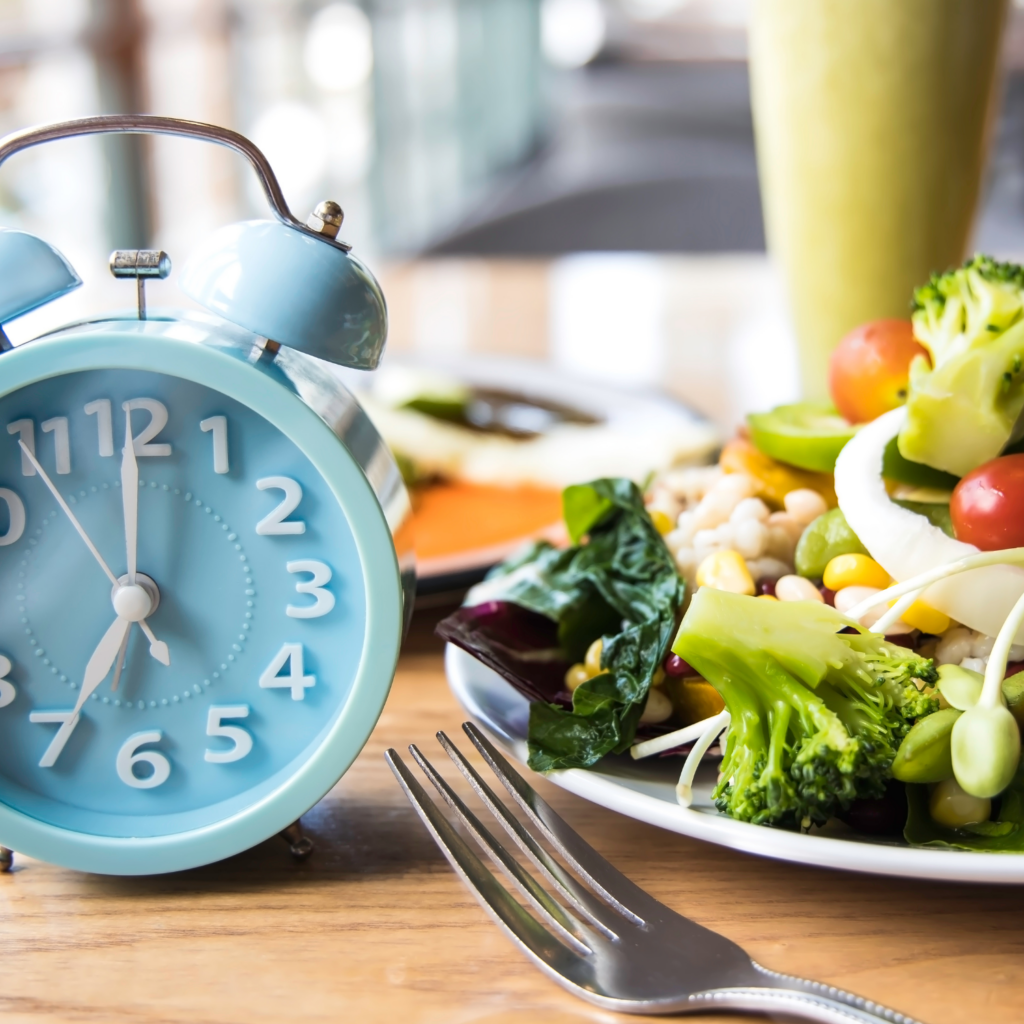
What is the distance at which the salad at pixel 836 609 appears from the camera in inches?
26.0

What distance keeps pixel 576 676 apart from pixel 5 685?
1.40 ft

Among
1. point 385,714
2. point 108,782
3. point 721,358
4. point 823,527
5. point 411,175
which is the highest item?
point 823,527

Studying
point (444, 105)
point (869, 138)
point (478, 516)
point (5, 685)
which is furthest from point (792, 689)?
point (444, 105)

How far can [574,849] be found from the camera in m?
0.70

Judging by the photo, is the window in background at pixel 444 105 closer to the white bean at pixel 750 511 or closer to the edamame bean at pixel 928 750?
the white bean at pixel 750 511

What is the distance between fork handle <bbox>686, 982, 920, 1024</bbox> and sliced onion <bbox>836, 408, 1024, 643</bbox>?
277 millimetres

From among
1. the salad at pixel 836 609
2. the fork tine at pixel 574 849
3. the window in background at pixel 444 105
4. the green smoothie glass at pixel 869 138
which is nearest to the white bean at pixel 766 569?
the salad at pixel 836 609

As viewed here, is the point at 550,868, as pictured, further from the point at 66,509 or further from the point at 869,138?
the point at 869,138

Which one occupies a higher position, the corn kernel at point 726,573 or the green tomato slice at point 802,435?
the green tomato slice at point 802,435

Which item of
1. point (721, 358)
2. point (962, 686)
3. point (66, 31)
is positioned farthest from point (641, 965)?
point (66, 31)

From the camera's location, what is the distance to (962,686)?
66 cm

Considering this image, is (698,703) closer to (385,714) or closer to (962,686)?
(962,686)

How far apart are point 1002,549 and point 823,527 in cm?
14

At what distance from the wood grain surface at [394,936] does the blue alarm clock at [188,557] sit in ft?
0.13
